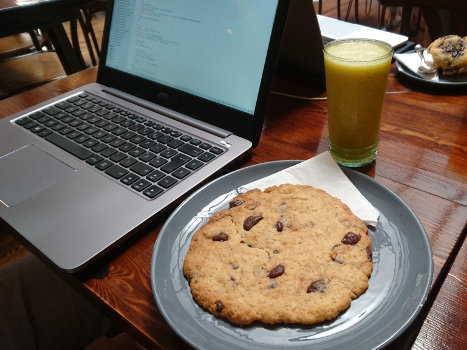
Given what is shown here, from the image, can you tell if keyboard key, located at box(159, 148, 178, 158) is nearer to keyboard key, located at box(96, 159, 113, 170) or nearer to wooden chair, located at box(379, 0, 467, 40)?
keyboard key, located at box(96, 159, 113, 170)

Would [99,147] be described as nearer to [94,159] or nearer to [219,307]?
[94,159]

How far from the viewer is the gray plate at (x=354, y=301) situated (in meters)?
0.38

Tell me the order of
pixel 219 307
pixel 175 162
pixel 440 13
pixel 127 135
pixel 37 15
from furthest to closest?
pixel 37 15, pixel 440 13, pixel 127 135, pixel 175 162, pixel 219 307

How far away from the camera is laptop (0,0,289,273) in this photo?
557 mm

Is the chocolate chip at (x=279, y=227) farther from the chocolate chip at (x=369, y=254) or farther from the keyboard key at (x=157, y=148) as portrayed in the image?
the keyboard key at (x=157, y=148)

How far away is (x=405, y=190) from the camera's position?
1.89 ft

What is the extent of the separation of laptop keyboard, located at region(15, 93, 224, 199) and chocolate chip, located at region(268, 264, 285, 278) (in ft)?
0.72

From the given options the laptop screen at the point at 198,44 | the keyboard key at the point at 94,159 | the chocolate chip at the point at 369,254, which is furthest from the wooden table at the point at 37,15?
the chocolate chip at the point at 369,254

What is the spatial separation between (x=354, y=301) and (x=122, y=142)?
495 mm

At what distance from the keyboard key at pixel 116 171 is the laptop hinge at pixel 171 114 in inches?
6.5

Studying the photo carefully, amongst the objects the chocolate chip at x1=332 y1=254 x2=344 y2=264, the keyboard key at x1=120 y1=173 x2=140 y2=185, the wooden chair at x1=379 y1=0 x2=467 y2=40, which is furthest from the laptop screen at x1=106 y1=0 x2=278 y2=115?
the wooden chair at x1=379 y1=0 x2=467 y2=40

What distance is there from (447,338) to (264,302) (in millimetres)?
186

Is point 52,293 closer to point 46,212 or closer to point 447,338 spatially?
point 46,212

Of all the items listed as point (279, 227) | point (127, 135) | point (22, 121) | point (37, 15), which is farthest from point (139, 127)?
point (37, 15)
